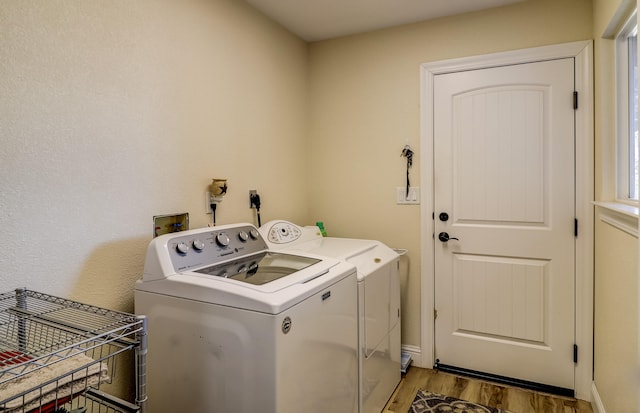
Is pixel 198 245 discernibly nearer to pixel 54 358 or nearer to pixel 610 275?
pixel 54 358

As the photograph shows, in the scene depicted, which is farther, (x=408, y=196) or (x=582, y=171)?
(x=408, y=196)

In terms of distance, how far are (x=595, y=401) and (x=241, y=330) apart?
2.03 metres

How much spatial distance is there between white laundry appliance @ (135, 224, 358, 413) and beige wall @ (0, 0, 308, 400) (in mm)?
240

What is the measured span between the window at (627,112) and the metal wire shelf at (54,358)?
2132 millimetres

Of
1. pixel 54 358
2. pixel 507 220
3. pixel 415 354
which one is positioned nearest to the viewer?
pixel 54 358

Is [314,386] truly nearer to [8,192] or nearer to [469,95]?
[8,192]

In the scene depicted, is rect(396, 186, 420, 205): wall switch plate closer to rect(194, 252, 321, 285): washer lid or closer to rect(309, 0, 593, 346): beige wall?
rect(309, 0, 593, 346): beige wall

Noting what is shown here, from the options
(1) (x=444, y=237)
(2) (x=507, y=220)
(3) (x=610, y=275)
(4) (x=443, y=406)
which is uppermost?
(2) (x=507, y=220)

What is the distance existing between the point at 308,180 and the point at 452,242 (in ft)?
3.78

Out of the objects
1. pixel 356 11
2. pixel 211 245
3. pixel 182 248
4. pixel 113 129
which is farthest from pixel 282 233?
pixel 356 11

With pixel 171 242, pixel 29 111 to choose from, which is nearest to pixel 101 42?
pixel 29 111

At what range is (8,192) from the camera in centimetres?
124

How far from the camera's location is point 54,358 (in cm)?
105

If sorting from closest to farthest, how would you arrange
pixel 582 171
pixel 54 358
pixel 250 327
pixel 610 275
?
pixel 54 358 → pixel 250 327 → pixel 610 275 → pixel 582 171
